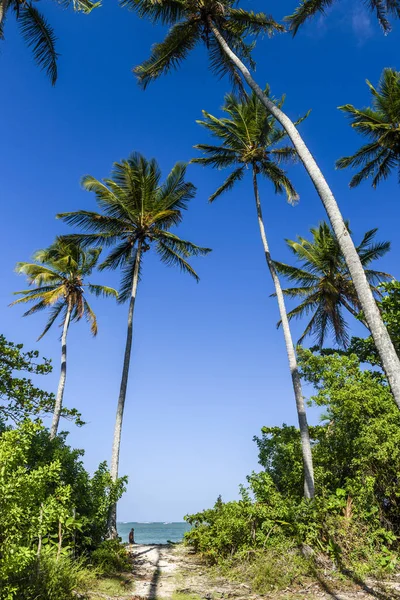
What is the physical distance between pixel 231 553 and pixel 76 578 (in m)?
4.84

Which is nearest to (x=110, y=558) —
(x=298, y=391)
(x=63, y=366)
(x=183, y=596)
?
(x=183, y=596)

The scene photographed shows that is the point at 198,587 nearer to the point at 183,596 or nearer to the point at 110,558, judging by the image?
the point at 183,596

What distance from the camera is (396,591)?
7.18 metres

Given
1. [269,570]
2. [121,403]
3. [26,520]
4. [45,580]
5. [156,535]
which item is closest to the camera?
[26,520]

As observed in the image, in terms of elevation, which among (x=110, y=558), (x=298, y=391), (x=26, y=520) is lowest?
(x=110, y=558)

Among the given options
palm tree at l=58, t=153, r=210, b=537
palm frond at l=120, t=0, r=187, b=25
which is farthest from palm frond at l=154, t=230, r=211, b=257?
palm frond at l=120, t=0, r=187, b=25

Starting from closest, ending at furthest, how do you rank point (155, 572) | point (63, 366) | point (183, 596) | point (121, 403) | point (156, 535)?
point (183, 596), point (155, 572), point (121, 403), point (63, 366), point (156, 535)

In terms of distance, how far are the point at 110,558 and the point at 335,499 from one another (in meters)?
5.84

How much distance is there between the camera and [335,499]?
994 centimetres

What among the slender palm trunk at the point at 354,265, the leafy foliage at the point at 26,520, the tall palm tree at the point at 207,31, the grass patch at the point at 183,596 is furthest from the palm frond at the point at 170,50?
the grass patch at the point at 183,596

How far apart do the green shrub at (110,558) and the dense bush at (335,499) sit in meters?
2.36

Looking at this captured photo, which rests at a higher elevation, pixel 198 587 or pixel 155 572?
pixel 155 572

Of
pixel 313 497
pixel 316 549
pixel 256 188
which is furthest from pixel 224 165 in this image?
pixel 316 549

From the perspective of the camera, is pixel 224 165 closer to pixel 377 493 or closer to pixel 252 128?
pixel 252 128
